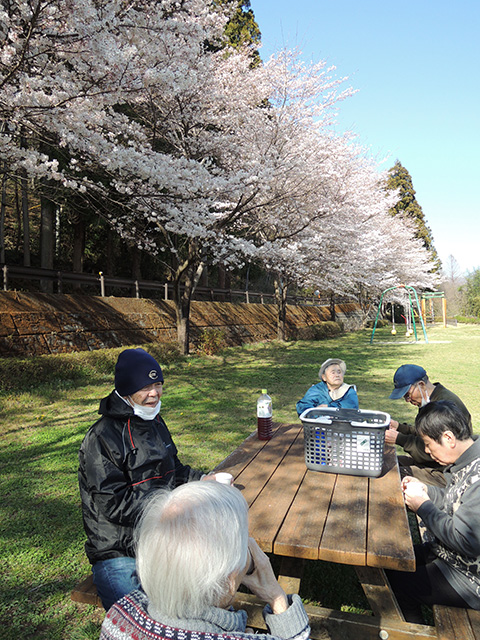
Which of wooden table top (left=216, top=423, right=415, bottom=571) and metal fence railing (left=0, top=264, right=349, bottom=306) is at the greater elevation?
metal fence railing (left=0, top=264, right=349, bottom=306)

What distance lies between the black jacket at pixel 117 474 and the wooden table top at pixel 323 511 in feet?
1.74

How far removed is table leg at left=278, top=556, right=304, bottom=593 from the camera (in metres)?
2.15

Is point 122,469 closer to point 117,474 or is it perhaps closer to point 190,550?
point 117,474

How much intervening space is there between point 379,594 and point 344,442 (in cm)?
75

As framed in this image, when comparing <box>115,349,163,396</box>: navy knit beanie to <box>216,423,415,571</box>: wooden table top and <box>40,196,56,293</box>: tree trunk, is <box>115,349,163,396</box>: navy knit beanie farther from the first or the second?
<box>40,196,56,293</box>: tree trunk

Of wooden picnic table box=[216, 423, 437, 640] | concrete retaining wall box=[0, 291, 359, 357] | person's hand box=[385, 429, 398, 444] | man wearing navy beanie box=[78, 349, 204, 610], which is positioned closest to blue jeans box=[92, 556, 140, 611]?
man wearing navy beanie box=[78, 349, 204, 610]

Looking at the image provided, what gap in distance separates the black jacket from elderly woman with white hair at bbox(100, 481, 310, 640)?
2.82 feet

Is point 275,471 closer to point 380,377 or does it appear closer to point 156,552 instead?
point 156,552

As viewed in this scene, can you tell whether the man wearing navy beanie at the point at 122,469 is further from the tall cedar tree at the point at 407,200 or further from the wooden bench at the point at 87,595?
the tall cedar tree at the point at 407,200

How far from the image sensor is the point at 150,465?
208 cm

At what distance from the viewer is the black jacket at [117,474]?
1.90 meters

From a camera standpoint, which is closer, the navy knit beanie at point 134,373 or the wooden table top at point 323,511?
the wooden table top at point 323,511

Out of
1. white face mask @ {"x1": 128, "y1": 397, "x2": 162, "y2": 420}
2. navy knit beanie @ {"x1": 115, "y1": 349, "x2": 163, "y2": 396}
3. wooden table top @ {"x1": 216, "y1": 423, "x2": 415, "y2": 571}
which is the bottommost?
wooden table top @ {"x1": 216, "y1": 423, "x2": 415, "y2": 571}

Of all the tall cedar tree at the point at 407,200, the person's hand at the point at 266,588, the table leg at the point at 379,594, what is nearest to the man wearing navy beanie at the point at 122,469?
the person's hand at the point at 266,588
